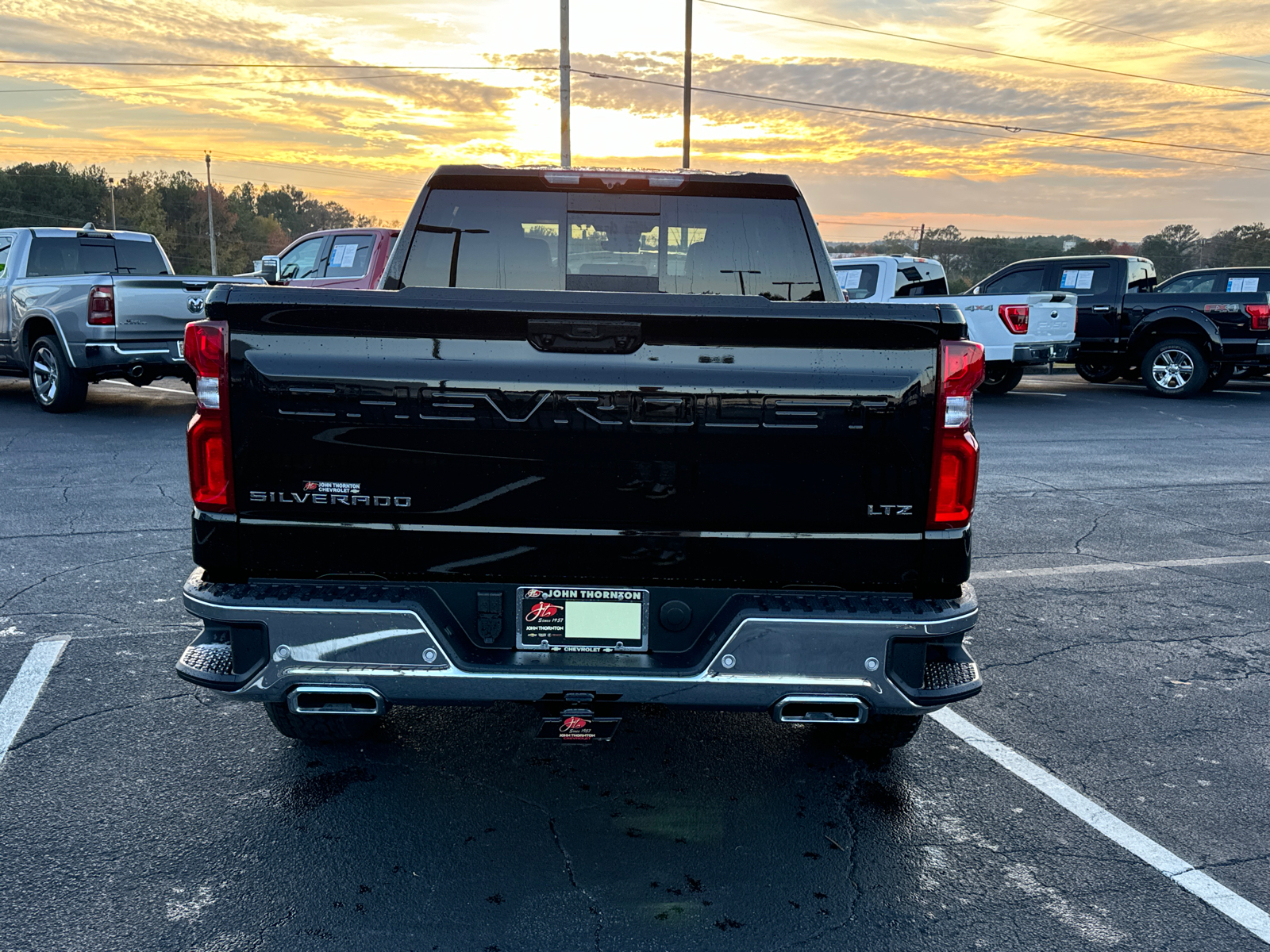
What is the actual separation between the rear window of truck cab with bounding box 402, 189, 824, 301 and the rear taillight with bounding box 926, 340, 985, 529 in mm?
1577

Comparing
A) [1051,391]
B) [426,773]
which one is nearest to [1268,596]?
[426,773]

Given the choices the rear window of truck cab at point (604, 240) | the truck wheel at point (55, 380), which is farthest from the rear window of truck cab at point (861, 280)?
the rear window of truck cab at point (604, 240)

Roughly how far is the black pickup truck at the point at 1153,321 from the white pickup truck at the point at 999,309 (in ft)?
5.19

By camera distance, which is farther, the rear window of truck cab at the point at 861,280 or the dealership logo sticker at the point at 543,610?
the rear window of truck cab at the point at 861,280

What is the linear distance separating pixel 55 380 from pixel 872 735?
1198 centimetres

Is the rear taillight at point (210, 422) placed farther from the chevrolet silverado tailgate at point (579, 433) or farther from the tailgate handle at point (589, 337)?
the tailgate handle at point (589, 337)

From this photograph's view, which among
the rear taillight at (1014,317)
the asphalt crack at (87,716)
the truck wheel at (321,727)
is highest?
the rear taillight at (1014,317)

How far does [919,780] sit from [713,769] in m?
0.73

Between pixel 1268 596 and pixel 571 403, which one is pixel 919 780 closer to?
pixel 571 403

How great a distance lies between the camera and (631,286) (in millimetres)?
4418

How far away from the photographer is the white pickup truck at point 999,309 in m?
15.7

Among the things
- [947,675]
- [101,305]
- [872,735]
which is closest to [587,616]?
[947,675]

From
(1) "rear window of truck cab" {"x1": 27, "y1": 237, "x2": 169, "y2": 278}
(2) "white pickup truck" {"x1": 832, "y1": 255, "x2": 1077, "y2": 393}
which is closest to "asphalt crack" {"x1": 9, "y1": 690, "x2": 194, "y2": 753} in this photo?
(1) "rear window of truck cab" {"x1": 27, "y1": 237, "x2": 169, "y2": 278}

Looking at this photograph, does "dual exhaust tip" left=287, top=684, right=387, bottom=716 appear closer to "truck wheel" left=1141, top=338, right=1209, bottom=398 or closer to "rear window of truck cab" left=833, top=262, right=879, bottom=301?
"rear window of truck cab" left=833, top=262, right=879, bottom=301
